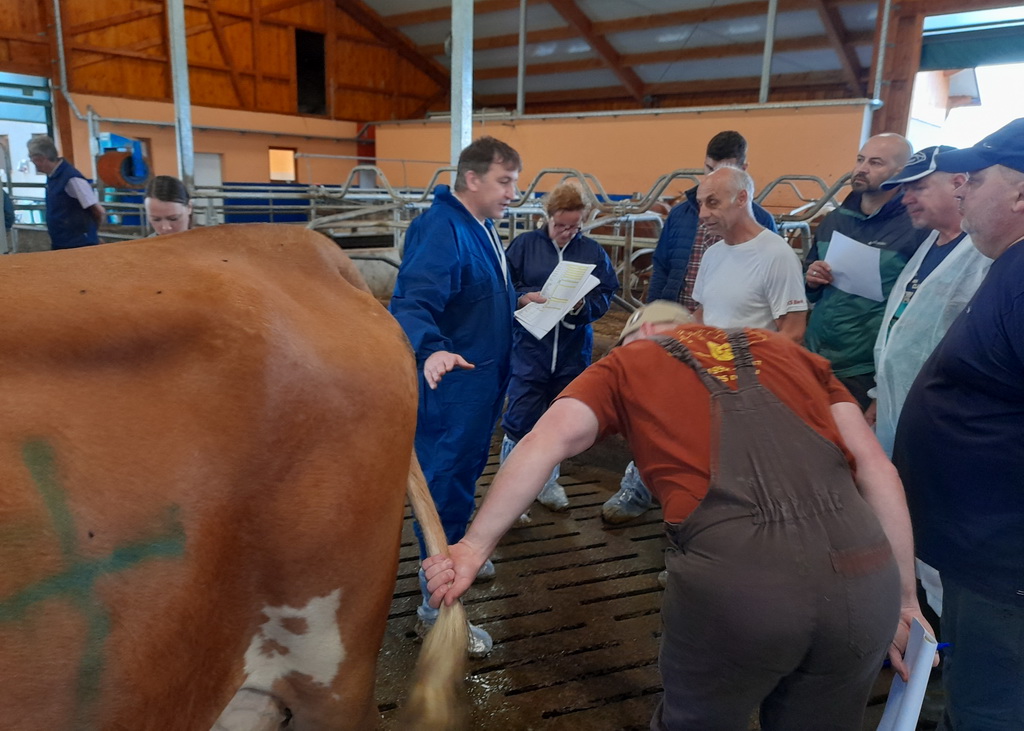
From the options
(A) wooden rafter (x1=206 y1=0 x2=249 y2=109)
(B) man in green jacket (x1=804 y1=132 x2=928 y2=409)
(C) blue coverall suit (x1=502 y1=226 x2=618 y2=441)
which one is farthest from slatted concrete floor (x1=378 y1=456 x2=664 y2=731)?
(A) wooden rafter (x1=206 y1=0 x2=249 y2=109)

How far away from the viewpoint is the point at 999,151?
171cm

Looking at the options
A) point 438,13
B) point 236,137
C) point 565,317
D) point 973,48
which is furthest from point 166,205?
point 438,13

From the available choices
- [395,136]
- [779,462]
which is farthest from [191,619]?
[395,136]

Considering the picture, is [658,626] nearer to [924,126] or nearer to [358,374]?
[358,374]

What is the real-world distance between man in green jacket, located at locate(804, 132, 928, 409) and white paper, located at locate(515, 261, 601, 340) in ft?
3.27

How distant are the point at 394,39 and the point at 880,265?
20.7 metres

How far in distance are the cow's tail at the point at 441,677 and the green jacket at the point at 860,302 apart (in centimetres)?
224

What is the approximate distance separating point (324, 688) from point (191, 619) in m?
0.39

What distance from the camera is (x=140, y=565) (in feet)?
3.69

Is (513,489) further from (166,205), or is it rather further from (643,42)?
(643,42)

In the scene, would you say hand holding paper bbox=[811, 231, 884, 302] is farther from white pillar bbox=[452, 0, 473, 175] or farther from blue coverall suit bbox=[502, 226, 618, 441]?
white pillar bbox=[452, 0, 473, 175]

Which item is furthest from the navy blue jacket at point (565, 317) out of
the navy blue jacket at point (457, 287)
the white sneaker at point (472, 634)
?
the white sneaker at point (472, 634)

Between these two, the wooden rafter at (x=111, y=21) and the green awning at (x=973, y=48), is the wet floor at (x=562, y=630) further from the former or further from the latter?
the wooden rafter at (x=111, y=21)

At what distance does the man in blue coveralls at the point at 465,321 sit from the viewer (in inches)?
101
